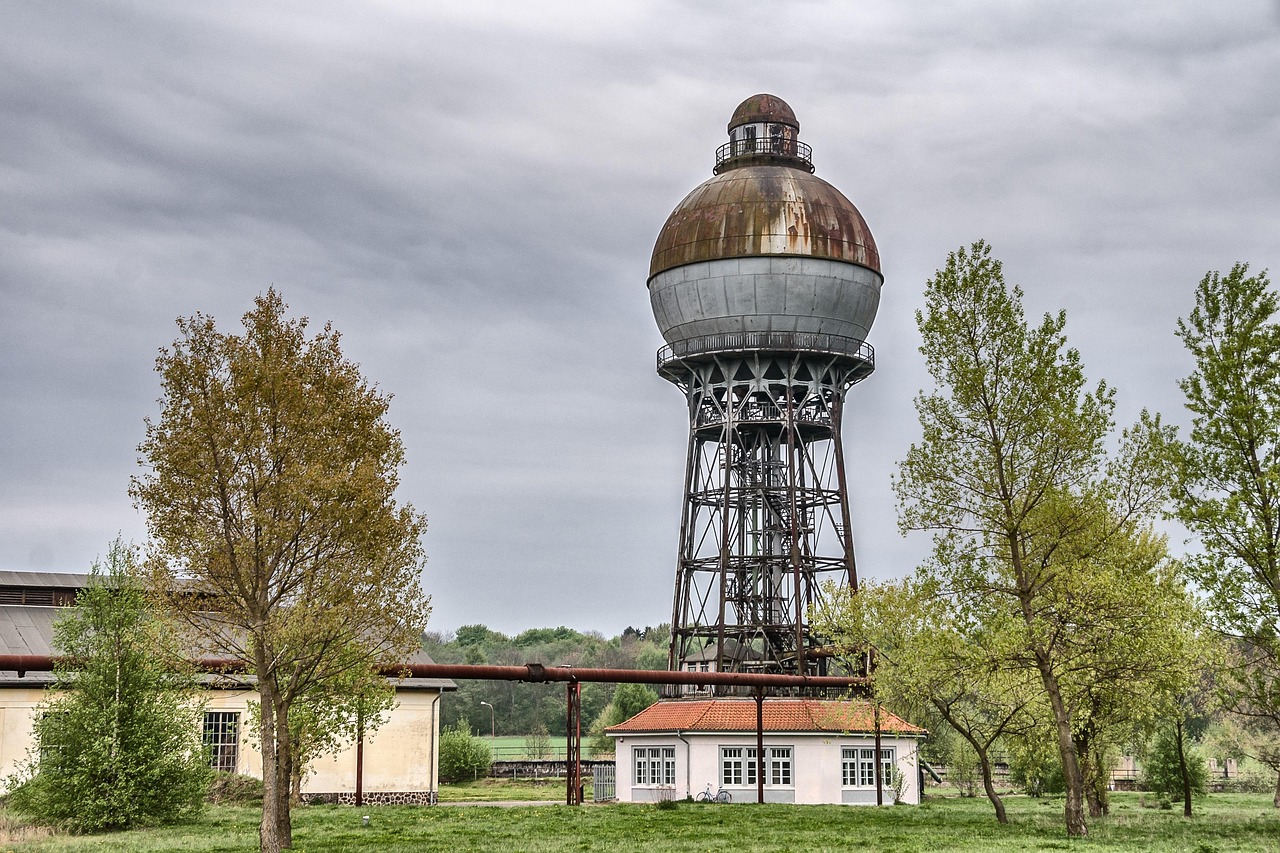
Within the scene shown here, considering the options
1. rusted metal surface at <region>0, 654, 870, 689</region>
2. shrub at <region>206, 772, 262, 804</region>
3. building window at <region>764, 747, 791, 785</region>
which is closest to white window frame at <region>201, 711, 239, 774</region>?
shrub at <region>206, 772, 262, 804</region>

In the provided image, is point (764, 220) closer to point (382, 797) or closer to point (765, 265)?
point (765, 265)

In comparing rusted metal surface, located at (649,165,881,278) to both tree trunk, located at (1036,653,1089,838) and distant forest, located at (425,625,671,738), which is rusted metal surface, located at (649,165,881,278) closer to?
tree trunk, located at (1036,653,1089,838)

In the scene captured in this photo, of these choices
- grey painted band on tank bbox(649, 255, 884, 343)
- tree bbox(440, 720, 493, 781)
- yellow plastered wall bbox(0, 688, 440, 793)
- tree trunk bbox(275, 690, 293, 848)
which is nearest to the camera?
tree trunk bbox(275, 690, 293, 848)

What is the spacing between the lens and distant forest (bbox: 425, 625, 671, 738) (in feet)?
341

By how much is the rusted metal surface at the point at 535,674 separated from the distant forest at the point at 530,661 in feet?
147

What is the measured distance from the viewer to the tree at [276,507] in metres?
20.9

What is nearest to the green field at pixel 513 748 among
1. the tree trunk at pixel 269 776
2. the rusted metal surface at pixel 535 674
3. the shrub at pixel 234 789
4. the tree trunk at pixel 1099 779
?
the rusted metal surface at pixel 535 674

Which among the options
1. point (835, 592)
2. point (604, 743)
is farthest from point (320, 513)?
point (604, 743)

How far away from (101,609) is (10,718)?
15.0m

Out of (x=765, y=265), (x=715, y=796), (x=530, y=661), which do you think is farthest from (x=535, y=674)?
(x=530, y=661)

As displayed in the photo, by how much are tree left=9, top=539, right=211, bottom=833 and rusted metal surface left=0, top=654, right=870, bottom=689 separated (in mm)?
1141

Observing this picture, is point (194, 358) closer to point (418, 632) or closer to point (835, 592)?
point (418, 632)

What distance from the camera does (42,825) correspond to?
28.0m

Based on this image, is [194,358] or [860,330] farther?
[860,330]
